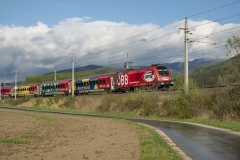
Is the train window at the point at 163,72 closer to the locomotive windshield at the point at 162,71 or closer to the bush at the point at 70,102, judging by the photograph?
the locomotive windshield at the point at 162,71

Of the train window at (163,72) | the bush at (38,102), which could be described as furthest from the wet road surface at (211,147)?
the bush at (38,102)

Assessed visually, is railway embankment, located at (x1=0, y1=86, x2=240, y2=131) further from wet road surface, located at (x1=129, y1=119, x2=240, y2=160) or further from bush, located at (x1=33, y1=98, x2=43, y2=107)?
bush, located at (x1=33, y1=98, x2=43, y2=107)

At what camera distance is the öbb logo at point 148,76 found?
3934 centimetres

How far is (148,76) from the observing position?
39.9 m

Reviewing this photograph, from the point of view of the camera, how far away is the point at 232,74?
23.1 m

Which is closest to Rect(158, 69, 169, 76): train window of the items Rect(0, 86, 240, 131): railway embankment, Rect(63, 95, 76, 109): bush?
Rect(0, 86, 240, 131): railway embankment

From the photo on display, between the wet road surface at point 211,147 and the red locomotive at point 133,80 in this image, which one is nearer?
the wet road surface at point 211,147

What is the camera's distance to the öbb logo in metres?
39.3

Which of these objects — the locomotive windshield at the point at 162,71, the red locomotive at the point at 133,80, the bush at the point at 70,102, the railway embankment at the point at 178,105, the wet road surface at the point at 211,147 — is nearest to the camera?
the wet road surface at the point at 211,147

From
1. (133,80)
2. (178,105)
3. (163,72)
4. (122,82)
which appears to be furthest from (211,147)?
(122,82)

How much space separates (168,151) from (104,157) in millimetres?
2335

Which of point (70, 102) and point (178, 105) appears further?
point (70, 102)

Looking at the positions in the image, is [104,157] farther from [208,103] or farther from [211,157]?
[208,103]

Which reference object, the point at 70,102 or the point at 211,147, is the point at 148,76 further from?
the point at 211,147
